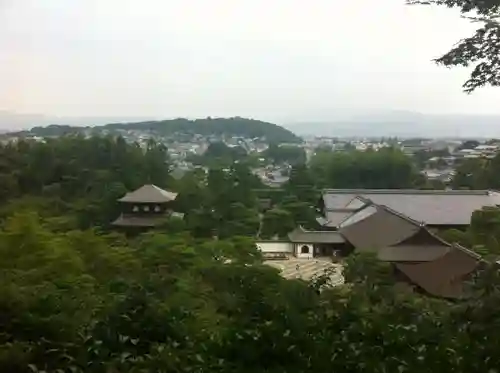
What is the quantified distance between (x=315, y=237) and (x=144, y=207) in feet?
8.64

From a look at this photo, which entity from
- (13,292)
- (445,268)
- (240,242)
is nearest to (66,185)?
(240,242)

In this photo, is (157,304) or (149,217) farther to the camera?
(149,217)

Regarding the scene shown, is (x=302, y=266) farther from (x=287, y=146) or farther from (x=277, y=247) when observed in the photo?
(x=287, y=146)

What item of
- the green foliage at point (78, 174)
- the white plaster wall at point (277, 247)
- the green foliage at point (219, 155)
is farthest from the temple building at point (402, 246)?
the green foliage at point (219, 155)

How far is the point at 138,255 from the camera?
5523mm

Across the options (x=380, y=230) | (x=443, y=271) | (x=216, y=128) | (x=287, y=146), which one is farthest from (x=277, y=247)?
(x=216, y=128)

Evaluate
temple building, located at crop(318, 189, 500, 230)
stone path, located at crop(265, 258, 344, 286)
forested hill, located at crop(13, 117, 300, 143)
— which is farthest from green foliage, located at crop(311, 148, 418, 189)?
forested hill, located at crop(13, 117, 300, 143)

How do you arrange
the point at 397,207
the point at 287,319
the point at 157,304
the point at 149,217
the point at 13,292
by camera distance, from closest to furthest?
the point at 287,319 < the point at 157,304 < the point at 13,292 < the point at 149,217 < the point at 397,207

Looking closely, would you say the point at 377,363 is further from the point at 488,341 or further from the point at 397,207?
the point at 397,207

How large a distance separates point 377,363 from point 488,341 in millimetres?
316

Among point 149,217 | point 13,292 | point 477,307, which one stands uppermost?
point 477,307

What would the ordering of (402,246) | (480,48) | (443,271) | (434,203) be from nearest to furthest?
1. (480,48)
2. (443,271)
3. (402,246)
4. (434,203)

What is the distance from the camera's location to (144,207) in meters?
9.13

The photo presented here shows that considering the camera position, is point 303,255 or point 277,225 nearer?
point 303,255
